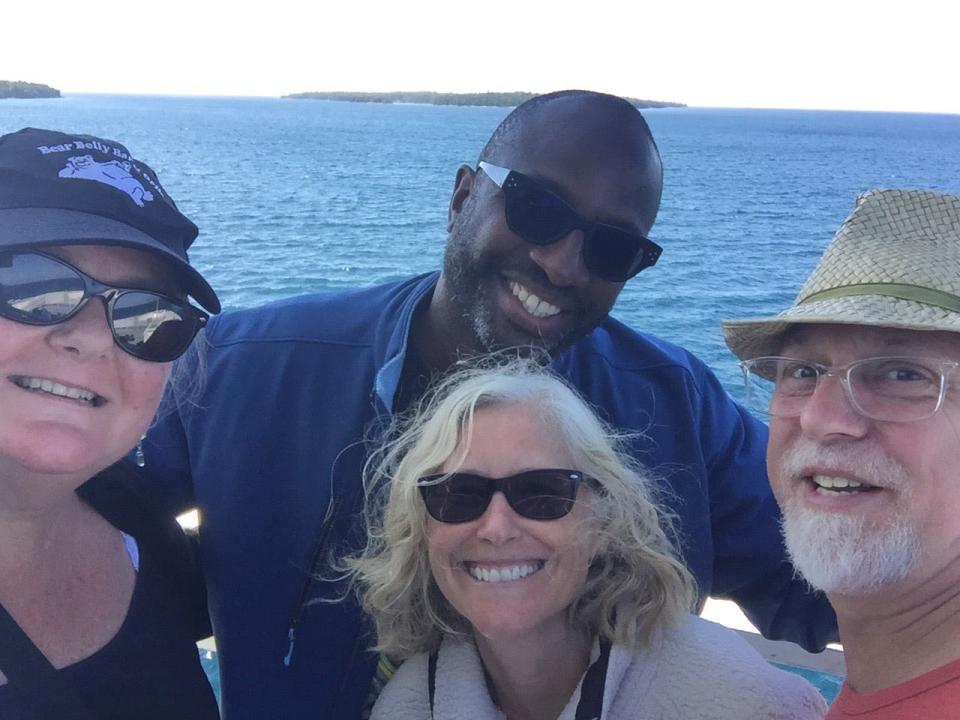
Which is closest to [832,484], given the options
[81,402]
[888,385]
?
[888,385]

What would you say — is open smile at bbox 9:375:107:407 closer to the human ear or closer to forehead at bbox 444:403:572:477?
forehead at bbox 444:403:572:477

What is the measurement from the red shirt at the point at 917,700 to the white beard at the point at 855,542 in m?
0.19

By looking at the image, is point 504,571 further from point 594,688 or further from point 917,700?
point 917,700

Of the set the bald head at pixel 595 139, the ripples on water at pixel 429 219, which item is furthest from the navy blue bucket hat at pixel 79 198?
the ripples on water at pixel 429 219

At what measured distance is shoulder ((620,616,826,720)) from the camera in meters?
1.81

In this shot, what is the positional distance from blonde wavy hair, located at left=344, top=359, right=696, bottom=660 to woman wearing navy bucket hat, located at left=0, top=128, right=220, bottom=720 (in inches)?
20.5

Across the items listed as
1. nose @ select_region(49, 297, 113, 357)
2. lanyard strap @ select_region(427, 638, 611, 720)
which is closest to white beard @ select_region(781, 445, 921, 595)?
lanyard strap @ select_region(427, 638, 611, 720)

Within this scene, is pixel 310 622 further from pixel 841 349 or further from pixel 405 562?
pixel 841 349

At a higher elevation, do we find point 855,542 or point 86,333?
point 86,333

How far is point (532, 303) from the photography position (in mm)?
2381

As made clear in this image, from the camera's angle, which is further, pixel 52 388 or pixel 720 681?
pixel 720 681

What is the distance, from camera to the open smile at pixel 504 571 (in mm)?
1944

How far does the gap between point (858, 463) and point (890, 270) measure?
420 millimetres

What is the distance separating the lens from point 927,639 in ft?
5.34
